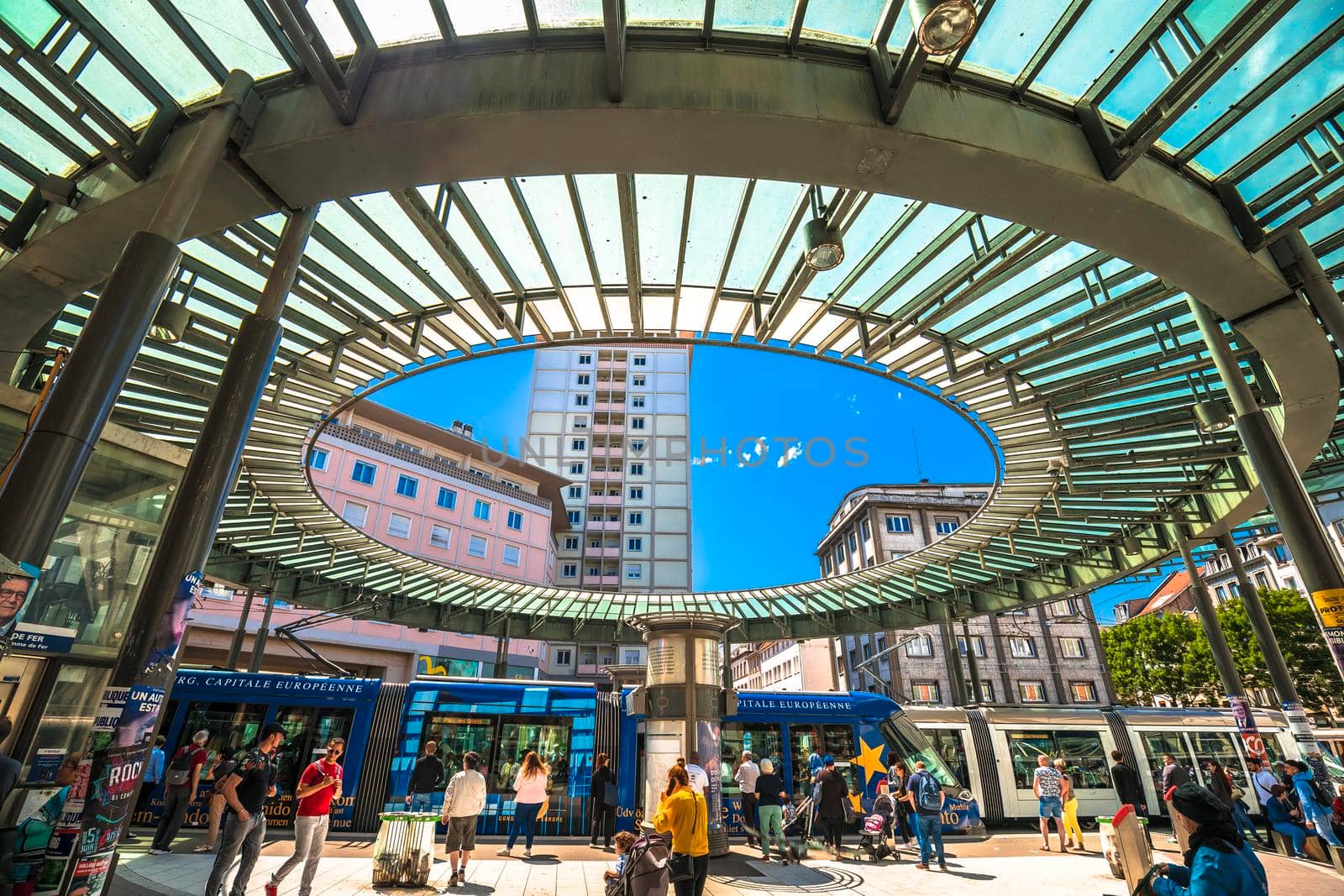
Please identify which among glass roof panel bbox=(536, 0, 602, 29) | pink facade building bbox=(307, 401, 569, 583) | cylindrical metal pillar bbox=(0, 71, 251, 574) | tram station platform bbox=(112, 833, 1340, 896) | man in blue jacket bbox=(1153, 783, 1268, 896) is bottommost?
tram station platform bbox=(112, 833, 1340, 896)

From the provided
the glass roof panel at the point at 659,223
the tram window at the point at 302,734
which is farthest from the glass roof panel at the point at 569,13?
the tram window at the point at 302,734

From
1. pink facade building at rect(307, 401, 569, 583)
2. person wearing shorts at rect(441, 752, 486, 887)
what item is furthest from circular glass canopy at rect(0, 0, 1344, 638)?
pink facade building at rect(307, 401, 569, 583)

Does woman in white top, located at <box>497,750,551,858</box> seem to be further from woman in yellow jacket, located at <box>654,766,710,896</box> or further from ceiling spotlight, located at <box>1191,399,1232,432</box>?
ceiling spotlight, located at <box>1191,399,1232,432</box>

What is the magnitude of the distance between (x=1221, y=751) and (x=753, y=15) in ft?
65.1

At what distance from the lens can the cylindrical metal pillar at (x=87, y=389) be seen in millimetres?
4309

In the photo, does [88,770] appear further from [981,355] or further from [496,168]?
[981,355]

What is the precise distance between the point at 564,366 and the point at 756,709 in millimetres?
62321

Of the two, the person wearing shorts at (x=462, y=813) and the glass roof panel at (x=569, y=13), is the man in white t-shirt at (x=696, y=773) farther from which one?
the glass roof panel at (x=569, y=13)

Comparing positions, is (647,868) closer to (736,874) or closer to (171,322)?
(736,874)

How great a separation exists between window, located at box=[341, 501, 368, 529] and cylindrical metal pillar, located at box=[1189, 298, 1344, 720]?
124 ft

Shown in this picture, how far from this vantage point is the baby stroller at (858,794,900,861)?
11586mm

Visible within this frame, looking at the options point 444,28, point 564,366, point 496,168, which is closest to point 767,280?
point 496,168

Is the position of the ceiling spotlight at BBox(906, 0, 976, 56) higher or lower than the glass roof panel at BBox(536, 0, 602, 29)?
lower

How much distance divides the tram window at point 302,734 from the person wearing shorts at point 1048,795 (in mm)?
13366
